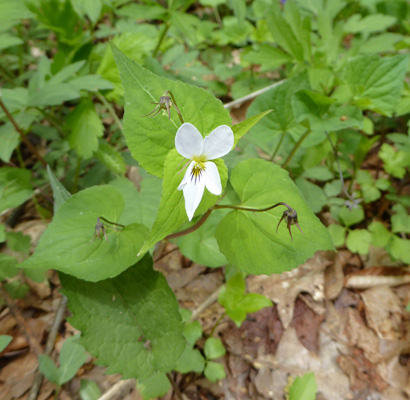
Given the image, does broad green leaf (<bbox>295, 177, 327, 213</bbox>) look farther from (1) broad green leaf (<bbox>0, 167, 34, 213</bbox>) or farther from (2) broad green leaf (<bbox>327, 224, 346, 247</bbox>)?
(1) broad green leaf (<bbox>0, 167, 34, 213</bbox>)

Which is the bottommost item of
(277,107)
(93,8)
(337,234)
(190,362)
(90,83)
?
(337,234)

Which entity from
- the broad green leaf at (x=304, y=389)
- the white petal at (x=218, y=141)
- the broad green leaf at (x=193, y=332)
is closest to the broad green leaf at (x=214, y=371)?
the broad green leaf at (x=193, y=332)

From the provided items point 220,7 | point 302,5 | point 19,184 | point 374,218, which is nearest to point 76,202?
point 19,184

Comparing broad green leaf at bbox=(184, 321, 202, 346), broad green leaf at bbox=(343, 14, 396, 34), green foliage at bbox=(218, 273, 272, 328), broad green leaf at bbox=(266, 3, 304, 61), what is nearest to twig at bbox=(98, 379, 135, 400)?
broad green leaf at bbox=(184, 321, 202, 346)

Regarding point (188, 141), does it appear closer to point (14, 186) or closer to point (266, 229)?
point (266, 229)

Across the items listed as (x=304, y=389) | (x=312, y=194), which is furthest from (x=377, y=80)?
(x=304, y=389)

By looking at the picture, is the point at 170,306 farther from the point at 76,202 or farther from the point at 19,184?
the point at 19,184
